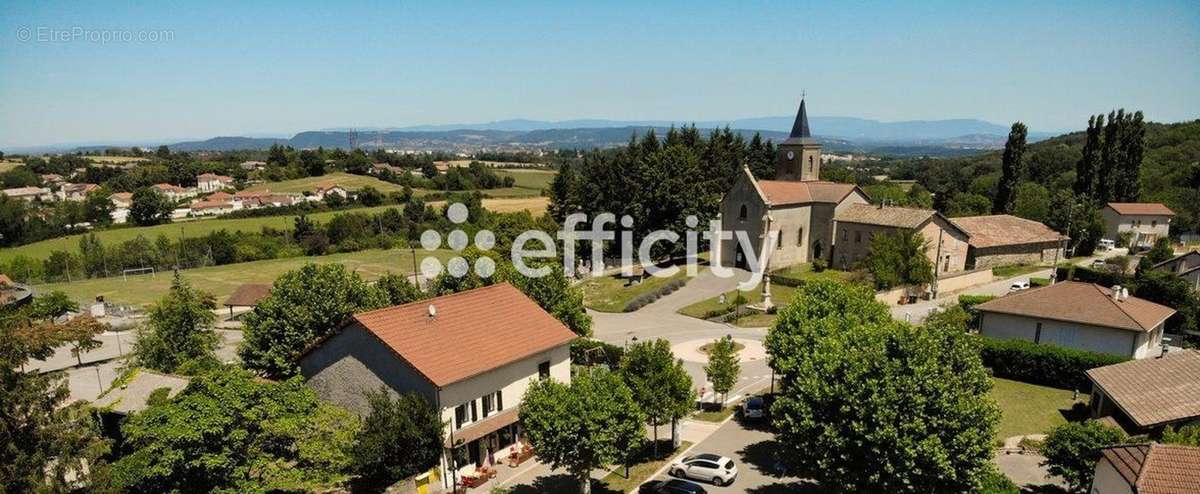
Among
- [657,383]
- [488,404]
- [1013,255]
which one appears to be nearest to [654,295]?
[488,404]

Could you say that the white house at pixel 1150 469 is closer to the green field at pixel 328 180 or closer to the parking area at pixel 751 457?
the parking area at pixel 751 457

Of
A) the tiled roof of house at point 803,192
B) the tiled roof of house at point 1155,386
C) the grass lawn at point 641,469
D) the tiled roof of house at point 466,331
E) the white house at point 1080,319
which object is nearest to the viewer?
the tiled roof of house at point 1155,386

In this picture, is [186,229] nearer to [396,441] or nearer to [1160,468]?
[396,441]

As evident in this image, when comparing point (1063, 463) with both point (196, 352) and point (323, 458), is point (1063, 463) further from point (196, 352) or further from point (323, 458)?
point (196, 352)

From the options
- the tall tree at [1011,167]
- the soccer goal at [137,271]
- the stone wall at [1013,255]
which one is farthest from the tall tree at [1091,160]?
the soccer goal at [137,271]

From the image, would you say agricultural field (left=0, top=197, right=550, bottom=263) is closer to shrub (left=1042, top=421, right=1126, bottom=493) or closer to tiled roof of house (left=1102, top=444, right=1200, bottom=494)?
shrub (left=1042, top=421, right=1126, bottom=493)

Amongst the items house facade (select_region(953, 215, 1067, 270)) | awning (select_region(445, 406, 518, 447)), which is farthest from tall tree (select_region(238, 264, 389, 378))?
house facade (select_region(953, 215, 1067, 270))

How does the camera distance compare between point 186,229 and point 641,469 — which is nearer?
point 641,469
